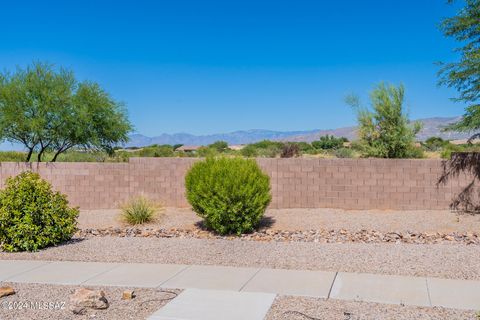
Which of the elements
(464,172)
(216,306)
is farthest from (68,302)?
(464,172)

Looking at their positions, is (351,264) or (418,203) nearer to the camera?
(351,264)

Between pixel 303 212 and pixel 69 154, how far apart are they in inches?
862

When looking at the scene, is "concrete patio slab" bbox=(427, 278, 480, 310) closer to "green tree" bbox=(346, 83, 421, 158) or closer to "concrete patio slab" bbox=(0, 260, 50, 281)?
"concrete patio slab" bbox=(0, 260, 50, 281)

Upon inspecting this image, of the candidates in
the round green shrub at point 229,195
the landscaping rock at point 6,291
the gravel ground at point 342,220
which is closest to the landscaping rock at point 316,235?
the round green shrub at point 229,195

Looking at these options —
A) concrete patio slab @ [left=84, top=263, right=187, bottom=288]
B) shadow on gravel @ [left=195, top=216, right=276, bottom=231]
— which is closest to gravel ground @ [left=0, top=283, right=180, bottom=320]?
concrete patio slab @ [left=84, top=263, right=187, bottom=288]

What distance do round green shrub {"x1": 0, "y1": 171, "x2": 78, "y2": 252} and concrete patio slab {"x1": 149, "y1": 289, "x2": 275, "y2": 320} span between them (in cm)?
533

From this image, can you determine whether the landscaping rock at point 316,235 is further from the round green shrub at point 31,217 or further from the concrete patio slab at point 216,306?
the concrete patio slab at point 216,306

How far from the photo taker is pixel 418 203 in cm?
1819

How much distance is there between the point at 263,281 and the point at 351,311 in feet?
6.48

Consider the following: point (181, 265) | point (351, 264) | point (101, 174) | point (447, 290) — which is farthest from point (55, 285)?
point (101, 174)

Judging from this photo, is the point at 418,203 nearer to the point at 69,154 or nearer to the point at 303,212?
the point at 303,212

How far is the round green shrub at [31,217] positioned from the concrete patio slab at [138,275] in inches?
118

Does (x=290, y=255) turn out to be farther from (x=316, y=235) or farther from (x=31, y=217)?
(x=31, y=217)

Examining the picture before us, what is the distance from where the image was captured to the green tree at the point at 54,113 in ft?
78.8
